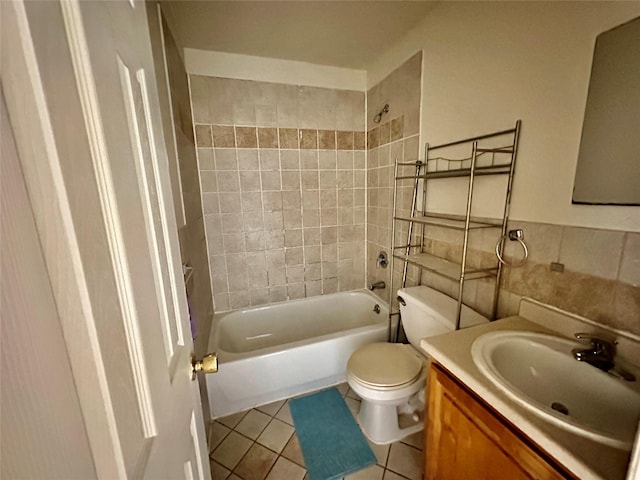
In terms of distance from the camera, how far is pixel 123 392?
355 mm

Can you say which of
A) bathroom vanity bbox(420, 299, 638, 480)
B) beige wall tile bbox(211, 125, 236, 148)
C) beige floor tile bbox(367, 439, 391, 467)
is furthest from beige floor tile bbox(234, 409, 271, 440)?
beige wall tile bbox(211, 125, 236, 148)

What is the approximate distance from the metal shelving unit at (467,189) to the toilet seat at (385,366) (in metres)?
0.39

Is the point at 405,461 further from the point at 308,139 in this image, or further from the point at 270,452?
the point at 308,139

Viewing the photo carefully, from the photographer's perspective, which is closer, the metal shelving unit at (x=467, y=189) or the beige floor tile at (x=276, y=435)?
the metal shelving unit at (x=467, y=189)

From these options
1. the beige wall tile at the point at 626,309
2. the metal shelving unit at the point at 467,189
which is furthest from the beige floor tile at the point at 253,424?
the beige wall tile at the point at 626,309

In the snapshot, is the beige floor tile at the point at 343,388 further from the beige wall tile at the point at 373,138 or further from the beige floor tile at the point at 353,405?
the beige wall tile at the point at 373,138

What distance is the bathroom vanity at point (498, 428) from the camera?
22.7 inches

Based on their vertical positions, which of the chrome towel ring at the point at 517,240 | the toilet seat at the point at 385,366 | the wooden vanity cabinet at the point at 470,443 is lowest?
the toilet seat at the point at 385,366

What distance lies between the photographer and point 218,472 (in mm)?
1356

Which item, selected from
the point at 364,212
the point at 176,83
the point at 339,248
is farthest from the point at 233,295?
the point at 176,83

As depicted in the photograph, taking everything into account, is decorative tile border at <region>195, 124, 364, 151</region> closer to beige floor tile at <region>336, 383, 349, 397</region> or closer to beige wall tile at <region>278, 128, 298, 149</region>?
beige wall tile at <region>278, 128, 298, 149</region>

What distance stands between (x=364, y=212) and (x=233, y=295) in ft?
4.59

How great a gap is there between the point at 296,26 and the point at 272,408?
2.44 meters

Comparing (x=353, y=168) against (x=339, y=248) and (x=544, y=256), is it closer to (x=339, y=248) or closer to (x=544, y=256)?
(x=339, y=248)
